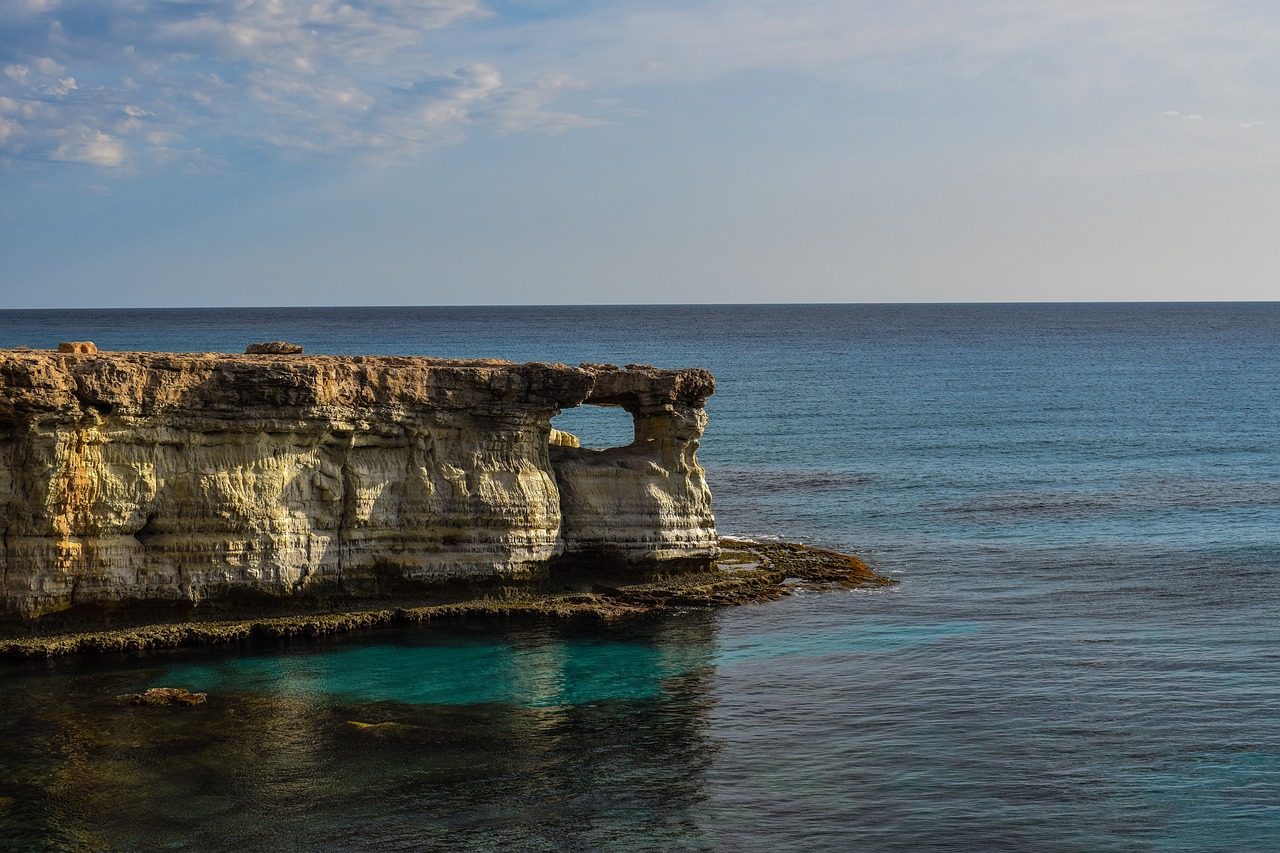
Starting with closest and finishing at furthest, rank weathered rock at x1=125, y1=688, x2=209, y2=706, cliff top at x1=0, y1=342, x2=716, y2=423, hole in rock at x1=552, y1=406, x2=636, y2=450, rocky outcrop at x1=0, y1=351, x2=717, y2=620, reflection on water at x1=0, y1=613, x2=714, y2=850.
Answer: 1. reflection on water at x1=0, y1=613, x2=714, y2=850
2. weathered rock at x1=125, y1=688, x2=209, y2=706
3. cliff top at x1=0, y1=342, x2=716, y2=423
4. rocky outcrop at x1=0, y1=351, x2=717, y2=620
5. hole in rock at x1=552, y1=406, x2=636, y2=450

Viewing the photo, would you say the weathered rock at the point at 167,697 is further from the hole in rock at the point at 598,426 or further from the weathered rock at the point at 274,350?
the hole in rock at the point at 598,426

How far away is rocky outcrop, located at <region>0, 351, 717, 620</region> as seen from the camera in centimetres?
2900

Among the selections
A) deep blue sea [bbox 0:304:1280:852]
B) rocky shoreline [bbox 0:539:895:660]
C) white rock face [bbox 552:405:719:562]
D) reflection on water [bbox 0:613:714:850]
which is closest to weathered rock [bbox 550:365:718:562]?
white rock face [bbox 552:405:719:562]

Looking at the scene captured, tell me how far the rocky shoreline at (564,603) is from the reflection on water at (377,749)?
98 centimetres

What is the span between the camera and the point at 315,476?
3231 centimetres

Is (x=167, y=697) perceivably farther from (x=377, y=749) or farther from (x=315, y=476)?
(x=315, y=476)

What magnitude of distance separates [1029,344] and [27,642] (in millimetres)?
159765

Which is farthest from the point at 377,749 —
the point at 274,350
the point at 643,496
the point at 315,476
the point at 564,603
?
the point at 274,350

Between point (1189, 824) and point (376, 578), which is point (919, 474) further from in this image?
point (1189, 824)

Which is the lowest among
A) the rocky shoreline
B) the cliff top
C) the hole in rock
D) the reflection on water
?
the reflection on water

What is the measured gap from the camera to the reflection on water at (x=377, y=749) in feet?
67.6

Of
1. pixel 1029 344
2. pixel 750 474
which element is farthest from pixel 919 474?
pixel 1029 344

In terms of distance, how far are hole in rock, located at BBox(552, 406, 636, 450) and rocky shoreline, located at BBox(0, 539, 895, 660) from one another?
29.6 meters

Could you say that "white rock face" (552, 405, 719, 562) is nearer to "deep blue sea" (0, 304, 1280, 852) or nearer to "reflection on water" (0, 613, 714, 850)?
"deep blue sea" (0, 304, 1280, 852)
